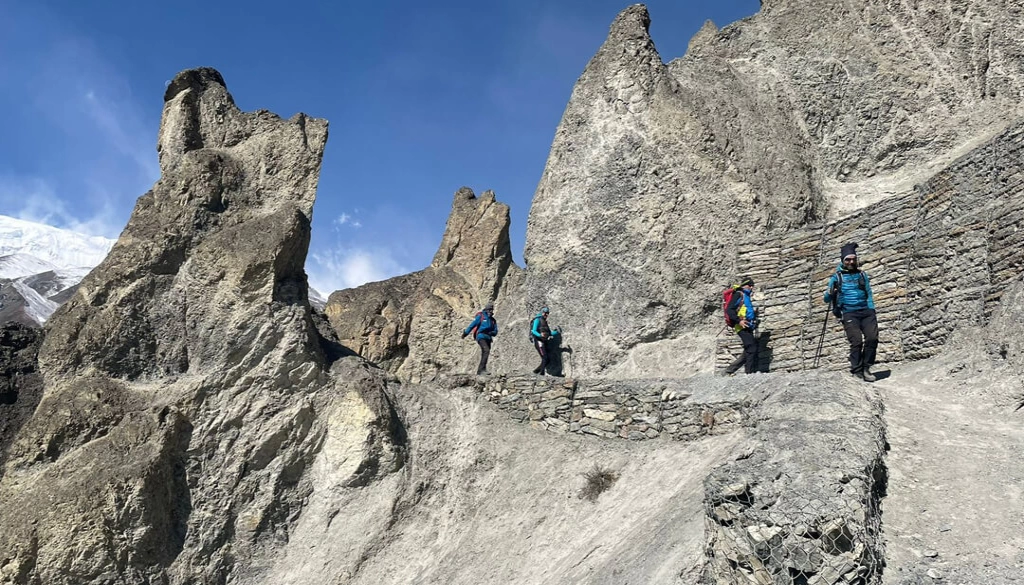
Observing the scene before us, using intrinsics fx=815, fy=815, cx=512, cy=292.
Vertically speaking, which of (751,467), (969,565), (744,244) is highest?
(744,244)

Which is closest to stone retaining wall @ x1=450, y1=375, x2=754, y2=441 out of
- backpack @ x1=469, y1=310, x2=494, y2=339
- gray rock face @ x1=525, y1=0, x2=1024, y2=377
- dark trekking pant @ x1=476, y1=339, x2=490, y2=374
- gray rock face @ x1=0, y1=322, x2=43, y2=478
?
dark trekking pant @ x1=476, y1=339, x2=490, y2=374

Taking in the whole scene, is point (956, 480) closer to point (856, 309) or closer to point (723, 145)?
point (856, 309)

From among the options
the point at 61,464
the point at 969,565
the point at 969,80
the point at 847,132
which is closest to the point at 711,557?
the point at 969,565

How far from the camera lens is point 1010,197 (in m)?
11.2

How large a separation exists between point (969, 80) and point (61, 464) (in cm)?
1976

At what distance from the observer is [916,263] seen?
489 inches

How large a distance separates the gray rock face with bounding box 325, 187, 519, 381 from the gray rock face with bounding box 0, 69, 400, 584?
848 centimetres

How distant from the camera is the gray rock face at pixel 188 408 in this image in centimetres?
1255

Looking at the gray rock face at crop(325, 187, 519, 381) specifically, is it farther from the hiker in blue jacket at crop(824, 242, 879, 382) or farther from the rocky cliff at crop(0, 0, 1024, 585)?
the hiker in blue jacket at crop(824, 242, 879, 382)

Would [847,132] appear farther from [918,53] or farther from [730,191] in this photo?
[730,191]

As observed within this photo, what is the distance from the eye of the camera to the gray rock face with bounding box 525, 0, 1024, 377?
16.7 meters

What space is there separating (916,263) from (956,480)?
561cm

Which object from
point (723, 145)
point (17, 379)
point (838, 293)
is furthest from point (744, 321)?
point (17, 379)

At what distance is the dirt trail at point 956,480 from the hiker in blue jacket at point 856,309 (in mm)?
792
